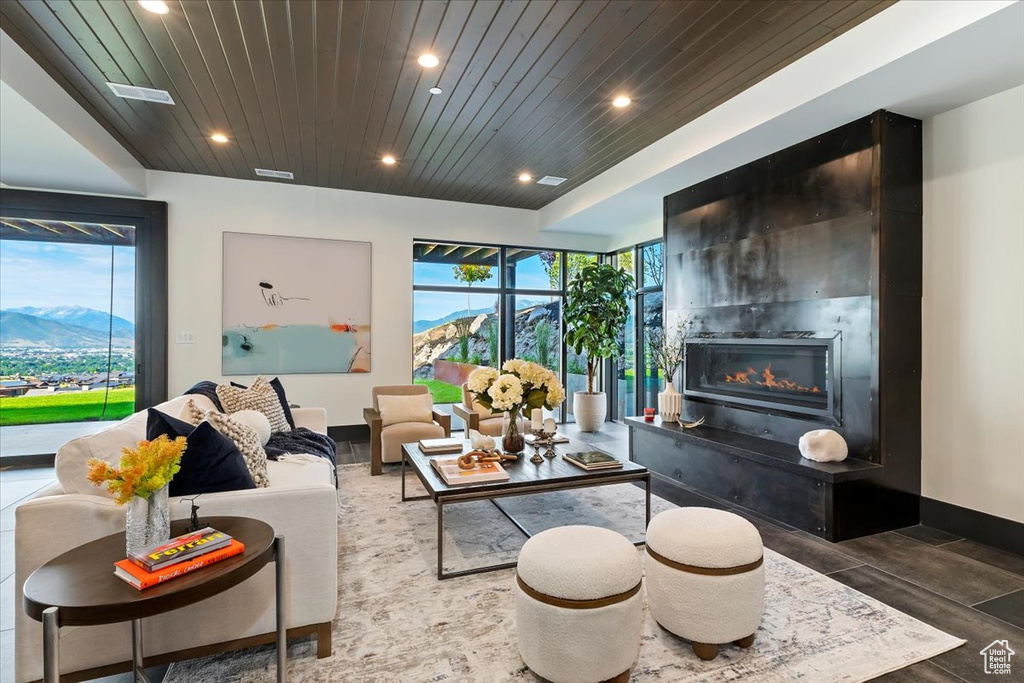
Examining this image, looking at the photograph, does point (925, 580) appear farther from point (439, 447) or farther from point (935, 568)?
point (439, 447)

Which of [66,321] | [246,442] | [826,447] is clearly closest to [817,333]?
[826,447]

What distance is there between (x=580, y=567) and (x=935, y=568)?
2.35 m

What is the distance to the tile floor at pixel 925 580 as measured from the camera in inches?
78.9

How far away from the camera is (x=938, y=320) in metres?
3.41

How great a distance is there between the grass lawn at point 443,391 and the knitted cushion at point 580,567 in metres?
4.90

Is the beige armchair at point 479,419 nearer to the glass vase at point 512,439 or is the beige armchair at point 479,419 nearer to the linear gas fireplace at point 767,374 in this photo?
the glass vase at point 512,439

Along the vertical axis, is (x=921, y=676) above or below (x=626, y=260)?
below

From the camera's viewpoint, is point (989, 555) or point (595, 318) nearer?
point (989, 555)

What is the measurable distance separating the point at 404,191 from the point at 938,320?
210 inches

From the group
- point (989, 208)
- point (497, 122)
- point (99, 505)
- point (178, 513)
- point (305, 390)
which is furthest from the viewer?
point (305, 390)

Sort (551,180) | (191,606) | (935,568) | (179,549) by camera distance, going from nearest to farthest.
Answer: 1. (179,549)
2. (191,606)
3. (935,568)
4. (551,180)

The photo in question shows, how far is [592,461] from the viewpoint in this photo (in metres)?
3.19

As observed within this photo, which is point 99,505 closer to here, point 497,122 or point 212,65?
point 212,65

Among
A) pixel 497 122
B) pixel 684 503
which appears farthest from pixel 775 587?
pixel 497 122
